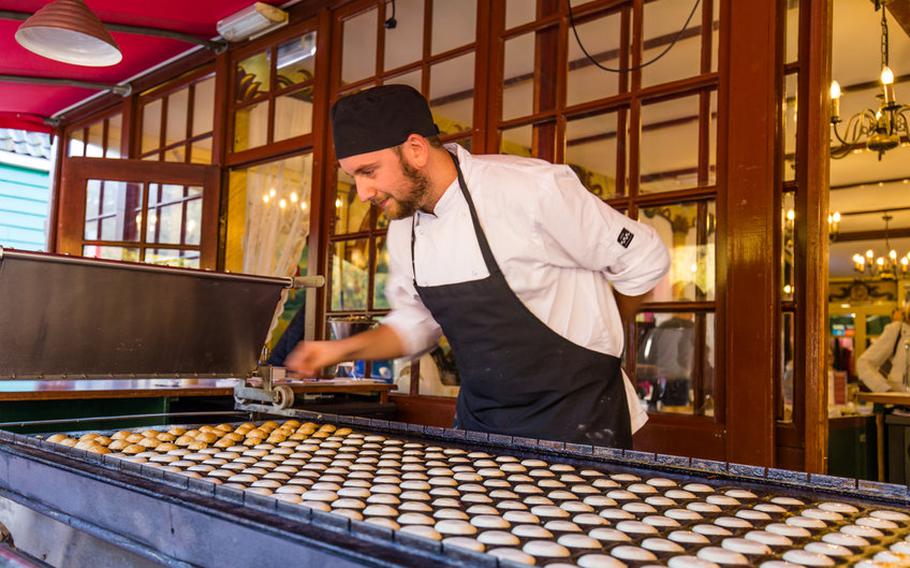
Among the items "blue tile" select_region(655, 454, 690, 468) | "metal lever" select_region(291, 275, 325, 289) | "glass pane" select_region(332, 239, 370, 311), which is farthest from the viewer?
"glass pane" select_region(332, 239, 370, 311)

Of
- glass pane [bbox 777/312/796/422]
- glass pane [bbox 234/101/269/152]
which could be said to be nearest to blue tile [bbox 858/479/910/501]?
glass pane [bbox 777/312/796/422]

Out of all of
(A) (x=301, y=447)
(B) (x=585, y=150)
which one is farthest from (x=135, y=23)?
(A) (x=301, y=447)

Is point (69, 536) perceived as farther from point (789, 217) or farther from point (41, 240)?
point (41, 240)

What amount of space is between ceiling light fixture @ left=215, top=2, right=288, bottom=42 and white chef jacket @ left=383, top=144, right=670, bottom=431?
2.85 m

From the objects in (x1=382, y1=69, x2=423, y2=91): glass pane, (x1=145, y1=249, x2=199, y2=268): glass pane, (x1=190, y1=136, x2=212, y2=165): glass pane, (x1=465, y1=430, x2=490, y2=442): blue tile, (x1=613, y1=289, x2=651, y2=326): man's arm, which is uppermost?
(x1=382, y1=69, x2=423, y2=91): glass pane

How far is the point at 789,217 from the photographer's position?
8.01 feet

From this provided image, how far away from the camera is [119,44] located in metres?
5.04

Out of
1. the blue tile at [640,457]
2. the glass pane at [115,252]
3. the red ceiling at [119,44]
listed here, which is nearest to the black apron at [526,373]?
the blue tile at [640,457]

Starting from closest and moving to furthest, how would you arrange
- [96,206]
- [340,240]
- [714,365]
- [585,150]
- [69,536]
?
[69,536] → [714,365] → [585,150] → [340,240] → [96,206]

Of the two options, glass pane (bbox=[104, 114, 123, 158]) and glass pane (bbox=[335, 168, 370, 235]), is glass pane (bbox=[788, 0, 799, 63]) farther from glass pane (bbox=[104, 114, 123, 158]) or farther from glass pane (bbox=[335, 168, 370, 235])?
glass pane (bbox=[104, 114, 123, 158])

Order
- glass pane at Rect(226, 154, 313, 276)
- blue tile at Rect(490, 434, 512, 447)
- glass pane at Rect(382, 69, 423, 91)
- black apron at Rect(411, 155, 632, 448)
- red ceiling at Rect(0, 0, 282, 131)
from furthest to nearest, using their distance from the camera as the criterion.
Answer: glass pane at Rect(226, 154, 313, 276), red ceiling at Rect(0, 0, 282, 131), glass pane at Rect(382, 69, 423, 91), black apron at Rect(411, 155, 632, 448), blue tile at Rect(490, 434, 512, 447)

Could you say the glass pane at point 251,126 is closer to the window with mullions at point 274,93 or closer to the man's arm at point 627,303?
the window with mullions at point 274,93

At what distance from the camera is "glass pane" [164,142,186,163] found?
17.6ft

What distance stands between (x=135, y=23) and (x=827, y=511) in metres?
4.70
